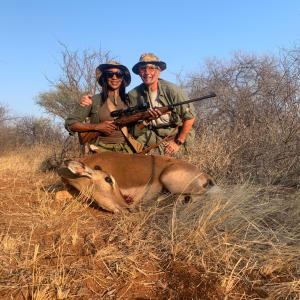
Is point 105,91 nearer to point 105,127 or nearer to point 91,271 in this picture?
point 105,127

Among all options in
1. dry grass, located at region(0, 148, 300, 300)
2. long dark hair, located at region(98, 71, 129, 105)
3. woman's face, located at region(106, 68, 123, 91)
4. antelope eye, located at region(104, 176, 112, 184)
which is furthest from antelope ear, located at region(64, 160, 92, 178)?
woman's face, located at region(106, 68, 123, 91)

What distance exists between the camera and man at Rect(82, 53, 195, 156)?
4934mm

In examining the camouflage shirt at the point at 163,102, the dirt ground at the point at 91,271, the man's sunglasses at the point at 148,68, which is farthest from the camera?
the camouflage shirt at the point at 163,102

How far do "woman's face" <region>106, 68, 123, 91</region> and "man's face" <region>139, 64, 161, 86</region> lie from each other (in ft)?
1.43

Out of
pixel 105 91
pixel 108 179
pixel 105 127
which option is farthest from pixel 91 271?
pixel 105 91

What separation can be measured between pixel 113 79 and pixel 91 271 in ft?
12.4

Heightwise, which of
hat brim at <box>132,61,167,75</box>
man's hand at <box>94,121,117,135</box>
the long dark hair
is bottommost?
man's hand at <box>94,121,117,135</box>

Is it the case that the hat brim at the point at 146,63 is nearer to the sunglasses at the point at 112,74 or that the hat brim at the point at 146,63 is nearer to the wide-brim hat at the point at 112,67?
the wide-brim hat at the point at 112,67

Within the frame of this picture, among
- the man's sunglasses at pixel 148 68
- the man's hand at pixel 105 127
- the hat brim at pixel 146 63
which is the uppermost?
the hat brim at pixel 146 63

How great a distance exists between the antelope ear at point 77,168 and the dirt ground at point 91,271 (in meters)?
0.73

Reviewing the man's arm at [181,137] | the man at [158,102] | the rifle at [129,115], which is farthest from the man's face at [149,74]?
the man's arm at [181,137]

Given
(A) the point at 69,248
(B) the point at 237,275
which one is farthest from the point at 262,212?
(A) the point at 69,248

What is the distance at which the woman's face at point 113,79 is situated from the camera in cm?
478

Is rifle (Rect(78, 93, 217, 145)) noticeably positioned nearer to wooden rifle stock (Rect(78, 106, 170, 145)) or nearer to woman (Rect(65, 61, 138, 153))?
wooden rifle stock (Rect(78, 106, 170, 145))
